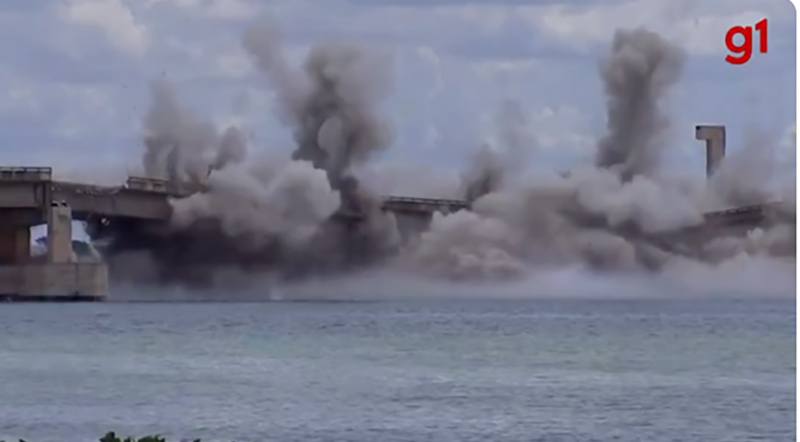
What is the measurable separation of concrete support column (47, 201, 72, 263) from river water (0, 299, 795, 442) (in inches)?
75.8

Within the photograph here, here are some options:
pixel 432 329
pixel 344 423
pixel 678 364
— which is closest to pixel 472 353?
pixel 678 364

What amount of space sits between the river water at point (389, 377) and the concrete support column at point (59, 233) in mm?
1926

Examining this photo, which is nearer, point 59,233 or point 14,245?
point 59,233

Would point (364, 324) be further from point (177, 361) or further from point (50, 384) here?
point (50, 384)

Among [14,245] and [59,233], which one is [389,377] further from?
[14,245]

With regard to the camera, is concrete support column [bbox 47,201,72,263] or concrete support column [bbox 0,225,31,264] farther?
concrete support column [bbox 0,225,31,264]

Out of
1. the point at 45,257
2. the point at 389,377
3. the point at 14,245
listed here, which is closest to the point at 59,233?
the point at 45,257

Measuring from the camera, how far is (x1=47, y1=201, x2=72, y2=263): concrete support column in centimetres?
4212

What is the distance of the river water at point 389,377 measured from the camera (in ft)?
69.9

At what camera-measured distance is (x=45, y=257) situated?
44.6 m

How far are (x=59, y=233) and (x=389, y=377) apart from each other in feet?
54.9

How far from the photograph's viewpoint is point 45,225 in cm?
4325

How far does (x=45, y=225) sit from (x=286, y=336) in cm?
759

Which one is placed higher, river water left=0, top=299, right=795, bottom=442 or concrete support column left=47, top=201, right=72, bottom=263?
concrete support column left=47, top=201, right=72, bottom=263
